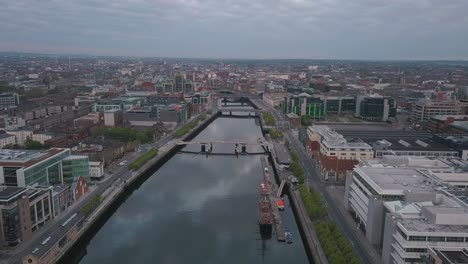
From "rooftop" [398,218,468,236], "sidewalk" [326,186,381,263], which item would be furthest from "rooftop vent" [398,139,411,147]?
"rooftop" [398,218,468,236]

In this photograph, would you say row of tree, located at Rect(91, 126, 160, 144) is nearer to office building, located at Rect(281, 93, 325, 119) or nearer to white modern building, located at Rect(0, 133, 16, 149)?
white modern building, located at Rect(0, 133, 16, 149)

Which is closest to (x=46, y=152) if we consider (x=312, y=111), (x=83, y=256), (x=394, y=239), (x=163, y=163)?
(x=83, y=256)

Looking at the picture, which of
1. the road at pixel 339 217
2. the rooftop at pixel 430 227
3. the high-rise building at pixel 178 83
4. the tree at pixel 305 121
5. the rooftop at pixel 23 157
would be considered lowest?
the road at pixel 339 217

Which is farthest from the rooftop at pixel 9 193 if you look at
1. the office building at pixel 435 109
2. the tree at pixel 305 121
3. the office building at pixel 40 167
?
the office building at pixel 435 109

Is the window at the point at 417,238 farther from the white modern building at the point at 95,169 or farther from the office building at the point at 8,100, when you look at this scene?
the office building at the point at 8,100

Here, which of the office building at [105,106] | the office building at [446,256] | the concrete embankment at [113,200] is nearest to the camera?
the office building at [446,256]

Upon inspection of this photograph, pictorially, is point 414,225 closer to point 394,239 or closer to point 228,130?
point 394,239
